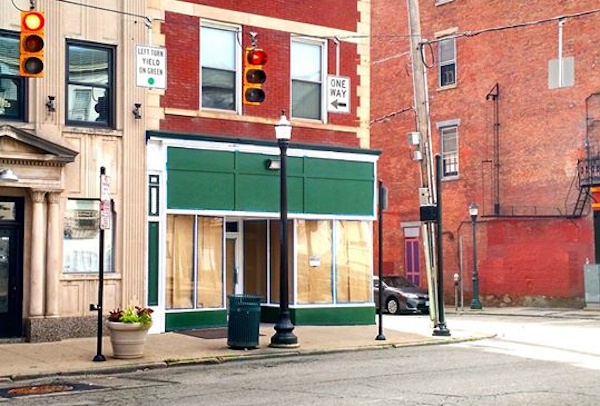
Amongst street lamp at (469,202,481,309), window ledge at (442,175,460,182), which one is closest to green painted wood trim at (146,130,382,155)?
street lamp at (469,202,481,309)

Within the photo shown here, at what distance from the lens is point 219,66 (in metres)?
21.3

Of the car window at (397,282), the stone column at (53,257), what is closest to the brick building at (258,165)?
the stone column at (53,257)

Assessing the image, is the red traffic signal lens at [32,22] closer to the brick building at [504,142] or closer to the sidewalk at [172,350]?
the sidewalk at [172,350]

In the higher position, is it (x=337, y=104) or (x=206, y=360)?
(x=337, y=104)

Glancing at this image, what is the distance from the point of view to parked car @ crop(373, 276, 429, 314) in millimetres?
30672

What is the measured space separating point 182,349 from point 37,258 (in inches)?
144

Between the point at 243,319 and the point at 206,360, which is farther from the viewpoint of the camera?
the point at 243,319

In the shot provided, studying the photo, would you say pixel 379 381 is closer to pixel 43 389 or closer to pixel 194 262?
pixel 43 389

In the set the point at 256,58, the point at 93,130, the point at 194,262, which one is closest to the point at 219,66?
the point at 93,130

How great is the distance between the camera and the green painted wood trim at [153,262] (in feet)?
64.6

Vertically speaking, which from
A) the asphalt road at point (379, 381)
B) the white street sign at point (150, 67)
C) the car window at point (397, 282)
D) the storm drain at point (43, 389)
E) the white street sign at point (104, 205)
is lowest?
the storm drain at point (43, 389)

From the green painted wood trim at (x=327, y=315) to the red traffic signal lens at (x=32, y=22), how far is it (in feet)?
35.0

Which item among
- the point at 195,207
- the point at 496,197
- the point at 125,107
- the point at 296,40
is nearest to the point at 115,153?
the point at 125,107

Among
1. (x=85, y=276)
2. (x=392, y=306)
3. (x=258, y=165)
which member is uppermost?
(x=258, y=165)
